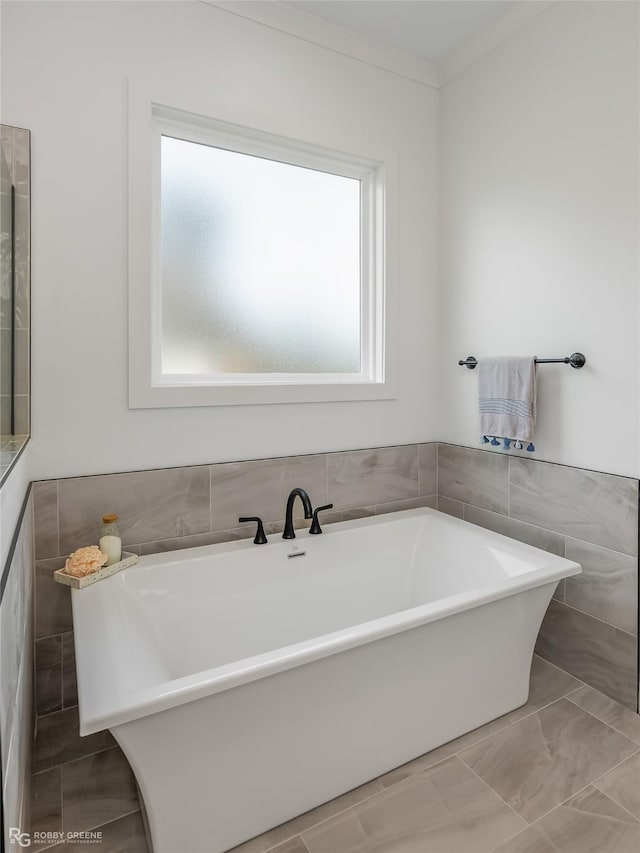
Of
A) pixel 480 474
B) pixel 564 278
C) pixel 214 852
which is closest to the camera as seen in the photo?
pixel 214 852

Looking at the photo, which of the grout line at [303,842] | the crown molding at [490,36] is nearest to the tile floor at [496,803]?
the grout line at [303,842]

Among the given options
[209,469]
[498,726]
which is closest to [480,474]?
[498,726]

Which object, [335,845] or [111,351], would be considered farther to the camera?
[111,351]

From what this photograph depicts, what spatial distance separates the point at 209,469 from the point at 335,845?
135 cm

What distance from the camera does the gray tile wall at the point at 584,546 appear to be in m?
1.92

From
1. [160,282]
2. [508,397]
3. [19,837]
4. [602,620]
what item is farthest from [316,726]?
[160,282]

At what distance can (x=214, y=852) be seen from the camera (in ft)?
4.42

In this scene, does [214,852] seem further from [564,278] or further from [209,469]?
[564,278]

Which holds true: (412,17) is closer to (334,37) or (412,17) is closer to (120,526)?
(334,37)

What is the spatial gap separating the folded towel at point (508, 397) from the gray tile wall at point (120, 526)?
56 cm

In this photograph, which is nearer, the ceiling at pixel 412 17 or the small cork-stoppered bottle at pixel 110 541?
the small cork-stoppered bottle at pixel 110 541

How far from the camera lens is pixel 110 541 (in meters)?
1.84
